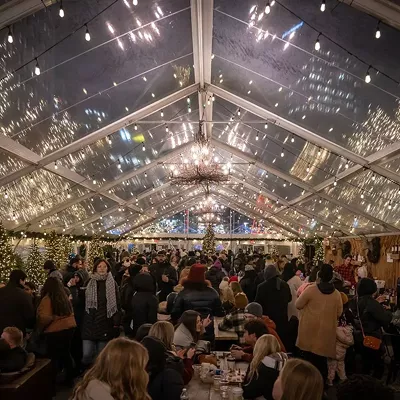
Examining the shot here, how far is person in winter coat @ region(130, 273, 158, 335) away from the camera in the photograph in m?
7.14

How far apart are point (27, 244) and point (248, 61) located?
A: 1028 cm

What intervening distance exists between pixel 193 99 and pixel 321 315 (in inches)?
321

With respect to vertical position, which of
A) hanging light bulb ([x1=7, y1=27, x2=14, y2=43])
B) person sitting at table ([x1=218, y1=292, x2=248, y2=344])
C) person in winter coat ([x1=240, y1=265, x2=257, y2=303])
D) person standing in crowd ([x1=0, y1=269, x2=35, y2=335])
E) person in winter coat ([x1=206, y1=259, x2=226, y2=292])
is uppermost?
hanging light bulb ([x1=7, y1=27, x2=14, y2=43])

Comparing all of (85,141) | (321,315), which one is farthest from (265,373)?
(85,141)

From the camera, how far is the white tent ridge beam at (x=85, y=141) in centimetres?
1058

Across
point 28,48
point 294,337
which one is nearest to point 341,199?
point 294,337

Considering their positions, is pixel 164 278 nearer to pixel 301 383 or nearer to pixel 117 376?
pixel 117 376

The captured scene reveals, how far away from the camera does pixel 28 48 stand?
7000 mm

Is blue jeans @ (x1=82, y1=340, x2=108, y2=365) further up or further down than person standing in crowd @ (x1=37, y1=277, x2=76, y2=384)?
further down

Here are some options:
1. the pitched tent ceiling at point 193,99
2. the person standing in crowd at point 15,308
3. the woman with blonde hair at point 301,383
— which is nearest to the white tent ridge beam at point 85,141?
the pitched tent ceiling at point 193,99

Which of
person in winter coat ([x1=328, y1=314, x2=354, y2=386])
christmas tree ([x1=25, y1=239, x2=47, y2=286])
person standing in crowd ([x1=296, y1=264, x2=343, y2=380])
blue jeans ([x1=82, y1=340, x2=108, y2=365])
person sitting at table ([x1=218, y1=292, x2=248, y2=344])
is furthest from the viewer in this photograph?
christmas tree ([x1=25, y1=239, x2=47, y2=286])

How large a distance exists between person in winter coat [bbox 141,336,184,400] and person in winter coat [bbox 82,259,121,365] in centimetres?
324

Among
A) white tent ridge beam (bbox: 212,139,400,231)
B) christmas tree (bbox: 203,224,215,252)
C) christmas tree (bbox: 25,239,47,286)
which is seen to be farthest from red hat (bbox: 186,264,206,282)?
christmas tree (bbox: 203,224,215,252)

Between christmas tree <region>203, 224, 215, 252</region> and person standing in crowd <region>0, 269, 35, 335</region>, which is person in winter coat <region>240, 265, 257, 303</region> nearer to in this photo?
person standing in crowd <region>0, 269, 35, 335</region>
